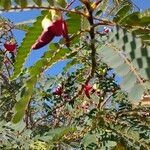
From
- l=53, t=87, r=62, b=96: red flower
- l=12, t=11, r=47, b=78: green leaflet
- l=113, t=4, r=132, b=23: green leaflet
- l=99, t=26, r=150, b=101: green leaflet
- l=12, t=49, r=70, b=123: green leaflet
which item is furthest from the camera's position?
l=53, t=87, r=62, b=96: red flower

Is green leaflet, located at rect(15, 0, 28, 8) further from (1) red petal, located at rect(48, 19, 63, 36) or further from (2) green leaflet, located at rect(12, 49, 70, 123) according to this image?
(2) green leaflet, located at rect(12, 49, 70, 123)

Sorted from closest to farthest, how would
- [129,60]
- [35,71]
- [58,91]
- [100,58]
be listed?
[129,60] → [100,58] → [35,71] → [58,91]

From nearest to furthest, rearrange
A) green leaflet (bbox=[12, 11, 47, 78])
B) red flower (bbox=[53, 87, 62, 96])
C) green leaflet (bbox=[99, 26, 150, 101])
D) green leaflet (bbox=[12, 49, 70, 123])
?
green leaflet (bbox=[99, 26, 150, 101]), green leaflet (bbox=[12, 11, 47, 78]), green leaflet (bbox=[12, 49, 70, 123]), red flower (bbox=[53, 87, 62, 96])

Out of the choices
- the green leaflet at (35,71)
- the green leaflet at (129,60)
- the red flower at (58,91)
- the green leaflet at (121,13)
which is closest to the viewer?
the green leaflet at (129,60)

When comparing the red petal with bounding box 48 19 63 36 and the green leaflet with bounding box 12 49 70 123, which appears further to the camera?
the green leaflet with bounding box 12 49 70 123

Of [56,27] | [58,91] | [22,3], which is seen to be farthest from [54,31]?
[58,91]

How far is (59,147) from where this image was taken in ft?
10.3

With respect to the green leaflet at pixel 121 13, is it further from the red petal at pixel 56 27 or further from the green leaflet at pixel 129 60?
the red petal at pixel 56 27

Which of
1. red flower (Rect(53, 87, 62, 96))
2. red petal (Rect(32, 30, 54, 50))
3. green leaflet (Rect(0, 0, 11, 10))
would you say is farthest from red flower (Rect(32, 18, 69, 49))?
red flower (Rect(53, 87, 62, 96))

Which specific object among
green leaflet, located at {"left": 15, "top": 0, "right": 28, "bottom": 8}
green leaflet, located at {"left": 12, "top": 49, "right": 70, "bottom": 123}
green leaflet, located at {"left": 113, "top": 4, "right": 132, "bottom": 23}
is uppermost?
green leaflet, located at {"left": 15, "top": 0, "right": 28, "bottom": 8}

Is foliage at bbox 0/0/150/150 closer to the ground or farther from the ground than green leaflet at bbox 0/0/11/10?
closer to the ground

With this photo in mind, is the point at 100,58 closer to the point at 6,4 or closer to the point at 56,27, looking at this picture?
the point at 56,27

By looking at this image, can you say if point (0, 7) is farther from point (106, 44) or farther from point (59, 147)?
point (59, 147)

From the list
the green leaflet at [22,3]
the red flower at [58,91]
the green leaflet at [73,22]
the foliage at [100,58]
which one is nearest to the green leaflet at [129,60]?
the foliage at [100,58]
